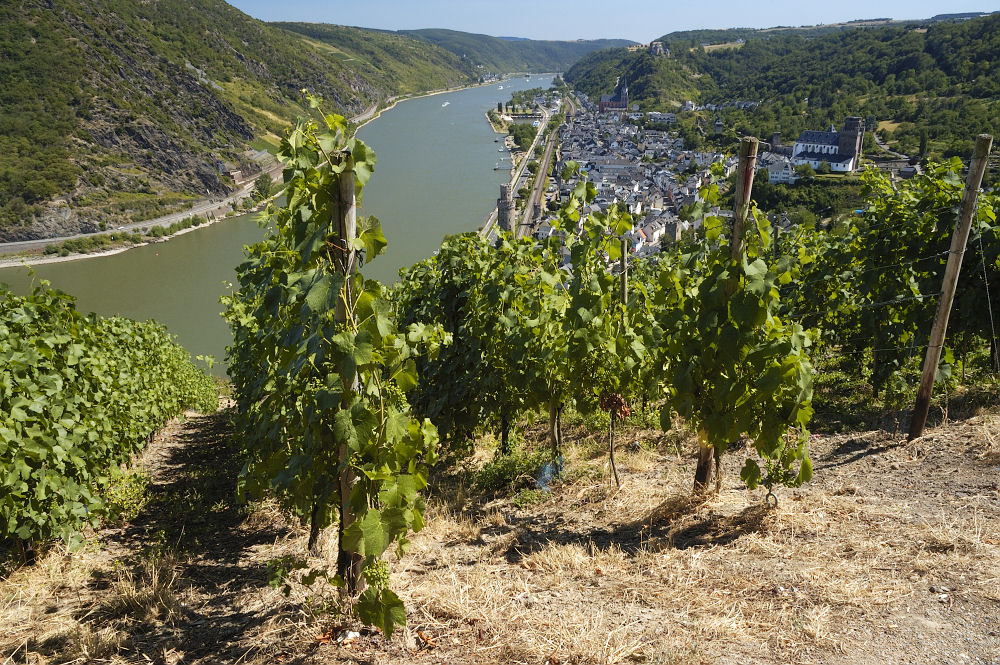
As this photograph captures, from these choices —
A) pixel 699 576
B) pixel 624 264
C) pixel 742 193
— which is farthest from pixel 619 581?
pixel 624 264

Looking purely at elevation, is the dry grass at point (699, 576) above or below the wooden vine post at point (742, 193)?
below

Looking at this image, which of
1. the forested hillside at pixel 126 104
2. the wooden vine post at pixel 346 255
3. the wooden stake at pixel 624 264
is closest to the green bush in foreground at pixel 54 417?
the wooden vine post at pixel 346 255

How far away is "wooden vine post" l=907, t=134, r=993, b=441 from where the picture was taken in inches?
166

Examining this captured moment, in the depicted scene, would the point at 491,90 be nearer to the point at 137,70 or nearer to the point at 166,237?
the point at 137,70

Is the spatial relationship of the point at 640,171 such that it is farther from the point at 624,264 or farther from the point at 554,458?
the point at 554,458

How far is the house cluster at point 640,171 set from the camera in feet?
158

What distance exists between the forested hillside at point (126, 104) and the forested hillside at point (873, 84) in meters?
64.7

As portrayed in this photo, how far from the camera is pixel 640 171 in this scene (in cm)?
6912

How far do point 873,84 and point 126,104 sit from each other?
96799 mm

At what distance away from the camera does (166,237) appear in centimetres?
4866

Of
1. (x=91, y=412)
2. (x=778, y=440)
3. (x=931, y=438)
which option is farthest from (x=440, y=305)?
(x=931, y=438)

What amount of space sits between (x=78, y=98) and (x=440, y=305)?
246ft

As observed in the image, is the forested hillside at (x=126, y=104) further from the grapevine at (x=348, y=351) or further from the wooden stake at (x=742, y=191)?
the wooden stake at (x=742, y=191)

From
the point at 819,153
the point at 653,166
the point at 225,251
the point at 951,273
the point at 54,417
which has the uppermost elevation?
the point at 819,153
